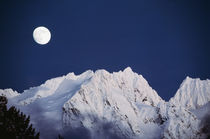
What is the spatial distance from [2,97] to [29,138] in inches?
334

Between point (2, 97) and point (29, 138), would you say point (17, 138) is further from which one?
point (2, 97)

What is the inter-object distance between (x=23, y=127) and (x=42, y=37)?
80.0 meters

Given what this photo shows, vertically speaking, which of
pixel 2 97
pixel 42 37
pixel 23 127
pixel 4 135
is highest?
pixel 42 37

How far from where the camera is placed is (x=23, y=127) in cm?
4444

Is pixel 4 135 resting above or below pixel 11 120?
below

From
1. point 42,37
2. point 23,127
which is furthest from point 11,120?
point 42,37

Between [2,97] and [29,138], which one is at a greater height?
[2,97]

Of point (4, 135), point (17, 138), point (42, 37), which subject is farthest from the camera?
point (42, 37)

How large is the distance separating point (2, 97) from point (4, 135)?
313 inches

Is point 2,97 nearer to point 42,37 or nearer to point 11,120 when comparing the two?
point 11,120

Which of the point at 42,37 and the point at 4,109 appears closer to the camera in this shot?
the point at 4,109

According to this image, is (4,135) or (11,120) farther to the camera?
(11,120)

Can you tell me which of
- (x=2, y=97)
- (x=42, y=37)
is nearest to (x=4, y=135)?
(x=2, y=97)

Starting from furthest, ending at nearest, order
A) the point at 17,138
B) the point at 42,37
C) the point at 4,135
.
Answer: the point at 42,37, the point at 17,138, the point at 4,135
